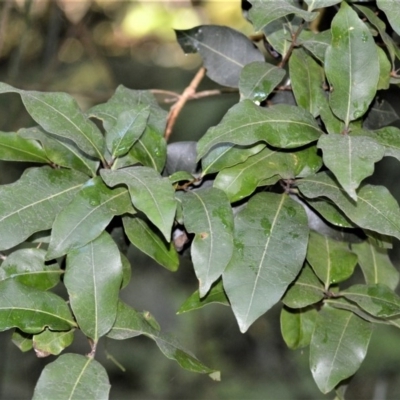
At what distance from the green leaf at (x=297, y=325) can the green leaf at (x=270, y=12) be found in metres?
0.35

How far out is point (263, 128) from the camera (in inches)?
29.6

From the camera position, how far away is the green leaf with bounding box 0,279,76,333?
0.74 meters

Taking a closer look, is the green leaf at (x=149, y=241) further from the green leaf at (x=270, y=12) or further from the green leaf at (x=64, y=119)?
the green leaf at (x=270, y=12)

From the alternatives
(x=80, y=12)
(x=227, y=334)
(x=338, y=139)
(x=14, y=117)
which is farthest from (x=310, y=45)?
(x=80, y=12)

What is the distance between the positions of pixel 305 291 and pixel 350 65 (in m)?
0.26

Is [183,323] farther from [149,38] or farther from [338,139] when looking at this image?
[338,139]

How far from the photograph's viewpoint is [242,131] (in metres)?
0.73

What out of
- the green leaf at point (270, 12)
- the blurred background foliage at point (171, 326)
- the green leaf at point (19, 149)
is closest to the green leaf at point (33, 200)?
the green leaf at point (19, 149)

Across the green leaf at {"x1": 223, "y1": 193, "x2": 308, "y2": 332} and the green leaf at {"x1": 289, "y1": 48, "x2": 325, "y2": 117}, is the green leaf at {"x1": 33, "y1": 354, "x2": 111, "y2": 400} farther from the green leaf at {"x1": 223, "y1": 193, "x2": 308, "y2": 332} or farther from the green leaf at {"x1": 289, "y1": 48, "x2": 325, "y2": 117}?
the green leaf at {"x1": 289, "y1": 48, "x2": 325, "y2": 117}

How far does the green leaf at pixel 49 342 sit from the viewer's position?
0.78m

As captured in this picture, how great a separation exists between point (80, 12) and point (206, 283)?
2544mm

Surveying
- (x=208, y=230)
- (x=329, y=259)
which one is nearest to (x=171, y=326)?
(x=329, y=259)

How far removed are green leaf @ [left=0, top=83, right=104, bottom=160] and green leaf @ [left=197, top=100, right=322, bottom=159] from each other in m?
0.14

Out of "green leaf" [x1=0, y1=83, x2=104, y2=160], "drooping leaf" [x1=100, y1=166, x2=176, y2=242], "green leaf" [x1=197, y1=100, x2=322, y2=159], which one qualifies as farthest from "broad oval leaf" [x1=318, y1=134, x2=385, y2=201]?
"green leaf" [x1=0, y1=83, x2=104, y2=160]
